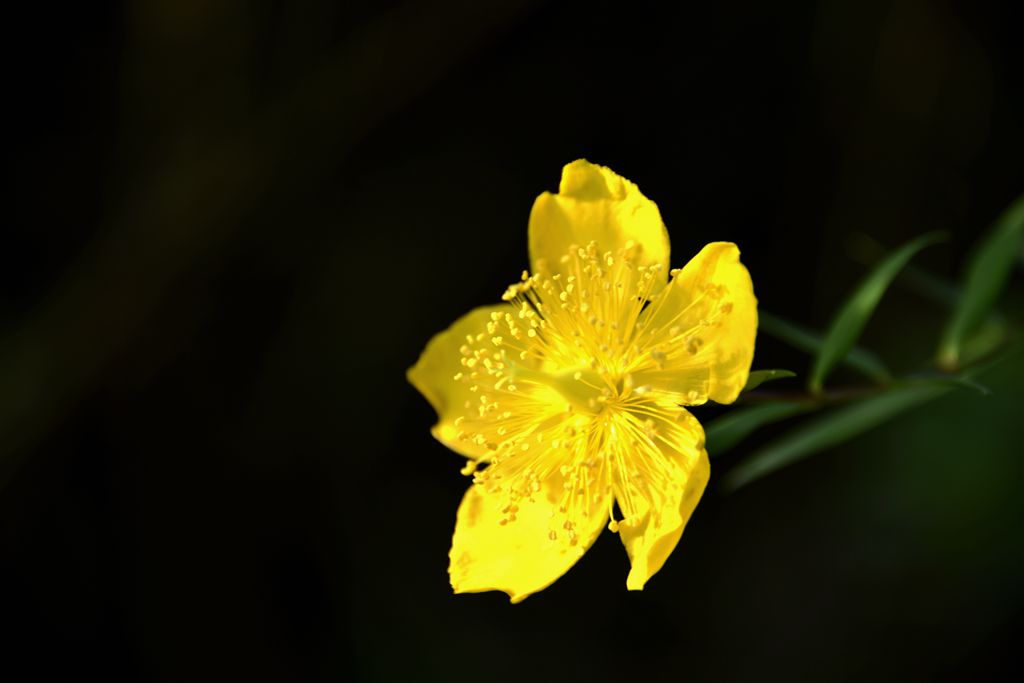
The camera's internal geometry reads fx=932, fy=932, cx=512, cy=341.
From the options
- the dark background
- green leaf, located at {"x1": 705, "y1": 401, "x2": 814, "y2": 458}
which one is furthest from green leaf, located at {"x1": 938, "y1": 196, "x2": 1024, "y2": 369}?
the dark background

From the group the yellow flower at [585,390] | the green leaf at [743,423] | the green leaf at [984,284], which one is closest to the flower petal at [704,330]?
the yellow flower at [585,390]

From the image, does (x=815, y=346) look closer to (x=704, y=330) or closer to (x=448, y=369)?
(x=704, y=330)

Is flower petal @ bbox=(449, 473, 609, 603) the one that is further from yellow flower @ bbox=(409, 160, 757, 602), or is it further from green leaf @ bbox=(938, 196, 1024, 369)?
green leaf @ bbox=(938, 196, 1024, 369)

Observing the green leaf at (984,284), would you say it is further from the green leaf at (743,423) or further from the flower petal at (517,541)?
the flower petal at (517,541)

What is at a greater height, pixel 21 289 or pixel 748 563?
pixel 21 289

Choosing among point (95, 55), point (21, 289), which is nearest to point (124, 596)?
point (21, 289)

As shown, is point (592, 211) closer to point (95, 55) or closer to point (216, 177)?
point (216, 177)

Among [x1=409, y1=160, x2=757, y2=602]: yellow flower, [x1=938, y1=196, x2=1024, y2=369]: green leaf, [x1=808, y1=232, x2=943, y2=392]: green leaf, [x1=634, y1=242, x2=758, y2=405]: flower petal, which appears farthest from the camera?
[x1=938, y1=196, x2=1024, y2=369]: green leaf
